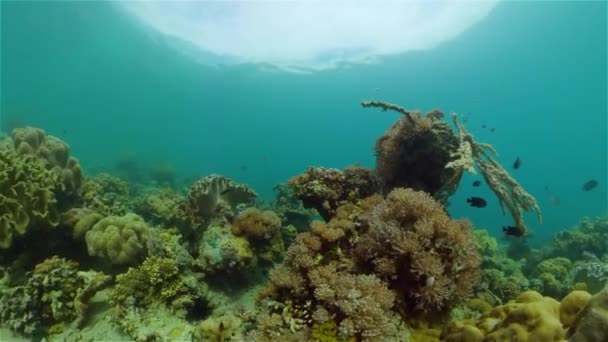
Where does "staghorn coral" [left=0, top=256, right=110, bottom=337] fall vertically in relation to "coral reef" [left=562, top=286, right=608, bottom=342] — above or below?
below

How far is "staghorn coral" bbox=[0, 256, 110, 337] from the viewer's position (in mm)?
5219

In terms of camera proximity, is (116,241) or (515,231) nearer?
(116,241)

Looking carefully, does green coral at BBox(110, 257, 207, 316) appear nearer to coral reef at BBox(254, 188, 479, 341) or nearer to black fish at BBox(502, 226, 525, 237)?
coral reef at BBox(254, 188, 479, 341)

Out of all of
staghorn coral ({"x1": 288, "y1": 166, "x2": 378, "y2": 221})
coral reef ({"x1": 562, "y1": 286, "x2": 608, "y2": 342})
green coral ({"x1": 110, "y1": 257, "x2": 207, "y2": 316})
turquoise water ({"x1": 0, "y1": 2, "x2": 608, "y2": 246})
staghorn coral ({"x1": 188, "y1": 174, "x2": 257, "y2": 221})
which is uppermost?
turquoise water ({"x1": 0, "y1": 2, "x2": 608, "y2": 246})

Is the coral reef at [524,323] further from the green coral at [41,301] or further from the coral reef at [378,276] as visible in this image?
the green coral at [41,301]

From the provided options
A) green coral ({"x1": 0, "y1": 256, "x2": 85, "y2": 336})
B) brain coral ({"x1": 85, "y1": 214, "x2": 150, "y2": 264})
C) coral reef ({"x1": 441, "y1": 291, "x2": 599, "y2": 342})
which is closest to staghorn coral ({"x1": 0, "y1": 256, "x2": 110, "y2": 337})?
green coral ({"x1": 0, "y1": 256, "x2": 85, "y2": 336})

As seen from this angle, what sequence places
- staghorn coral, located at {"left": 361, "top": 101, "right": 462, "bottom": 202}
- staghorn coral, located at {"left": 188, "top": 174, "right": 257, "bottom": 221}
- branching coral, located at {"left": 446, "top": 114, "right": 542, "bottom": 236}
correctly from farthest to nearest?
staghorn coral, located at {"left": 188, "top": 174, "right": 257, "bottom": 221} < staghorn coral, located at {"left": 361, "top": 101, "right": 462, "bottom": 202} < branching coral, located at {"left": 446, "top": 114, "right": 542, "bottom": 236}

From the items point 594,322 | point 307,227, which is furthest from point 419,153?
point 594,322

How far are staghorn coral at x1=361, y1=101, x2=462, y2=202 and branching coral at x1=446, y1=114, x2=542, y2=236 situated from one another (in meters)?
0.45

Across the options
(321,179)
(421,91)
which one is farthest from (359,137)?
(321,179)

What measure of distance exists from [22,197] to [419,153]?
26.3ft

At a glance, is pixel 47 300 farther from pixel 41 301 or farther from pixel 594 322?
pixel 594 322

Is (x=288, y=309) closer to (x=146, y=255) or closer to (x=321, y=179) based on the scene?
(x=146, y=255)

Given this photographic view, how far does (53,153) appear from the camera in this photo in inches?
329
